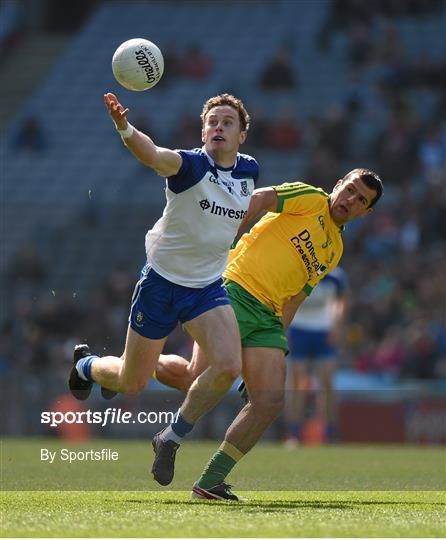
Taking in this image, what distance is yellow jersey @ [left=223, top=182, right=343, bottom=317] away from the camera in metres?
8.64

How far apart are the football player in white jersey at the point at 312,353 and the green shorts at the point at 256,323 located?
6446mm

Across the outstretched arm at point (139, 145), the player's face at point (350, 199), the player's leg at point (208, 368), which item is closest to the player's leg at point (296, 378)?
the player's face at point (350, 199)

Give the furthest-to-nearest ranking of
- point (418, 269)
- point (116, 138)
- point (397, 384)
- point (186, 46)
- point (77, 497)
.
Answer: point (186, 46), point (116, 138), point (418, 269), point (397, 384), point (77, 497)

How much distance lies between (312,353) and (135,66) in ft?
24.9

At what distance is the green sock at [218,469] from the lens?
7.97m

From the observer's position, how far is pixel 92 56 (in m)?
27.8

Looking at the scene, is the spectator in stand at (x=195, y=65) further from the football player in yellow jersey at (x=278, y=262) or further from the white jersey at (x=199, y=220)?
the white jersey at (x=199, y=220)

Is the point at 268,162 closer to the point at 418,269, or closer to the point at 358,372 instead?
the point at 418,269

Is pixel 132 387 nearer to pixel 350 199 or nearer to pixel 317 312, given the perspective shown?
pixel 350 199

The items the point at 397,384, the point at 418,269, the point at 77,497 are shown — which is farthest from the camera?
the point at 418,269

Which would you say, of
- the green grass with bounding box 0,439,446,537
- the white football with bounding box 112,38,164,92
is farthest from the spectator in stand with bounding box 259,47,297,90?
the white football with bounding box 112,38,164,92

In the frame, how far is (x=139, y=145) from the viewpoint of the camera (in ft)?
24.2

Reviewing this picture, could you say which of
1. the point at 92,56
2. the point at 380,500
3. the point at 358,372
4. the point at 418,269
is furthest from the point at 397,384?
the point at 92,56

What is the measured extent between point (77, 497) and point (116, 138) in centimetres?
1763
